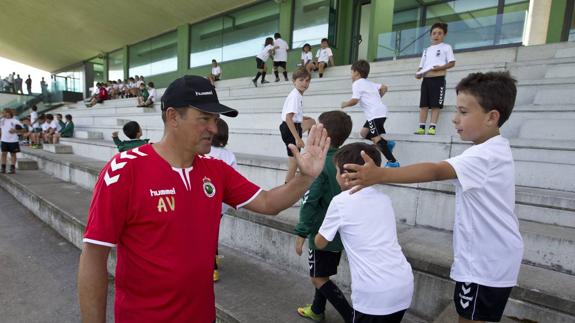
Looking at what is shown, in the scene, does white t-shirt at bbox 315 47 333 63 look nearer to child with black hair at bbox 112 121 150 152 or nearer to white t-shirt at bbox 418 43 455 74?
white t-shirt at bbox 418 43 455 74

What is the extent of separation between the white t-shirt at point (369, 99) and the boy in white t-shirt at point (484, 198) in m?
2.71

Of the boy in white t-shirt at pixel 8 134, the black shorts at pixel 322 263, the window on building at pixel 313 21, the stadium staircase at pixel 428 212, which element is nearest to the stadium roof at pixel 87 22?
the window on building at pixel 313 21

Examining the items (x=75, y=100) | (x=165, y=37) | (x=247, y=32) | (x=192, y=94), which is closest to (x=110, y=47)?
→ (x=75, y=100)

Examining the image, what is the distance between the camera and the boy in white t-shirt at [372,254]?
178 cm

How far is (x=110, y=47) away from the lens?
2358 centimetres

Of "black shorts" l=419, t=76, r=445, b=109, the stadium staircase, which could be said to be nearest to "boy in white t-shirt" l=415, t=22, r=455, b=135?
"black shorts" l=419, t=76, r=445, b=109

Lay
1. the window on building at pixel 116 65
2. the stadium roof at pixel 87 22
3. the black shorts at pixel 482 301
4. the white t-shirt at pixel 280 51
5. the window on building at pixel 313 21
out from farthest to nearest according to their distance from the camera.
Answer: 1. the window on building at pixel 116 65
2. the stadium roof at pixel 87 22
3. the window on building at pixel 313 21
4. the white t-shirt at pixel 280 51
5. the black shorts at pixel 482 301

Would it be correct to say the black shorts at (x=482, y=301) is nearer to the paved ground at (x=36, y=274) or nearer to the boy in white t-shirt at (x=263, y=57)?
the paved ground at (x=36, y=274)

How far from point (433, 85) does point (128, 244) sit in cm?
466

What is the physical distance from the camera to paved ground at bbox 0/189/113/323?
3.28m

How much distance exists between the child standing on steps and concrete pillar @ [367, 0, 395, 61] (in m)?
9.74

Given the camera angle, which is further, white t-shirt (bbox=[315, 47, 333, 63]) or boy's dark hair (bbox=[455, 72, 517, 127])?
white t-shirt (bbox=[315, 47, 333, 63])

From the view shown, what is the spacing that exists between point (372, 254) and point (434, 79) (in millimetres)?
3921

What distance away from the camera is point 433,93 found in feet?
15.6
